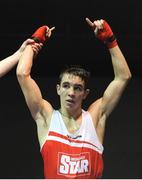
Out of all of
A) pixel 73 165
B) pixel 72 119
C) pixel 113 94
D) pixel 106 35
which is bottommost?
pixel 73 165

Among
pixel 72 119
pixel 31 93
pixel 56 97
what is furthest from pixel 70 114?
pixel 56 97

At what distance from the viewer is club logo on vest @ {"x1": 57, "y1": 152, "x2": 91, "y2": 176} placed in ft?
8.81

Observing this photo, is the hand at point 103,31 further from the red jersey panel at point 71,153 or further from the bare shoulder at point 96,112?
the red jersey panel at point 71,153

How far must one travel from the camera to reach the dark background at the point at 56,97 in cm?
452

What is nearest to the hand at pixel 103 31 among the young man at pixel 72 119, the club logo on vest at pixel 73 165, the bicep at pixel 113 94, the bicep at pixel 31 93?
the young man at pixel 72 119

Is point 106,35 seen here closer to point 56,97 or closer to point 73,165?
point 73,165

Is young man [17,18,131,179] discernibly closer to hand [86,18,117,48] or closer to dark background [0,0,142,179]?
hand [86,18,117,48]

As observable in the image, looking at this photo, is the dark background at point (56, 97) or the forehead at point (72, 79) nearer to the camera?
the forehead at point (72, 79)

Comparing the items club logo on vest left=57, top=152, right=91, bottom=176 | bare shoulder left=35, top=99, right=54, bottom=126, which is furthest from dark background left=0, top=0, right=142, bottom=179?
club logo on vest left=57, top=152, right=91, bottom=176

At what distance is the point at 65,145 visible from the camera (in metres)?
2.73

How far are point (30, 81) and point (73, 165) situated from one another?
475 millimetres

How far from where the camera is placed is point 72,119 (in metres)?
2.83

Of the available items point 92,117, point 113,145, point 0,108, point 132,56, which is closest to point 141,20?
point 132,56

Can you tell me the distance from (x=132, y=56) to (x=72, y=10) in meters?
0.75
